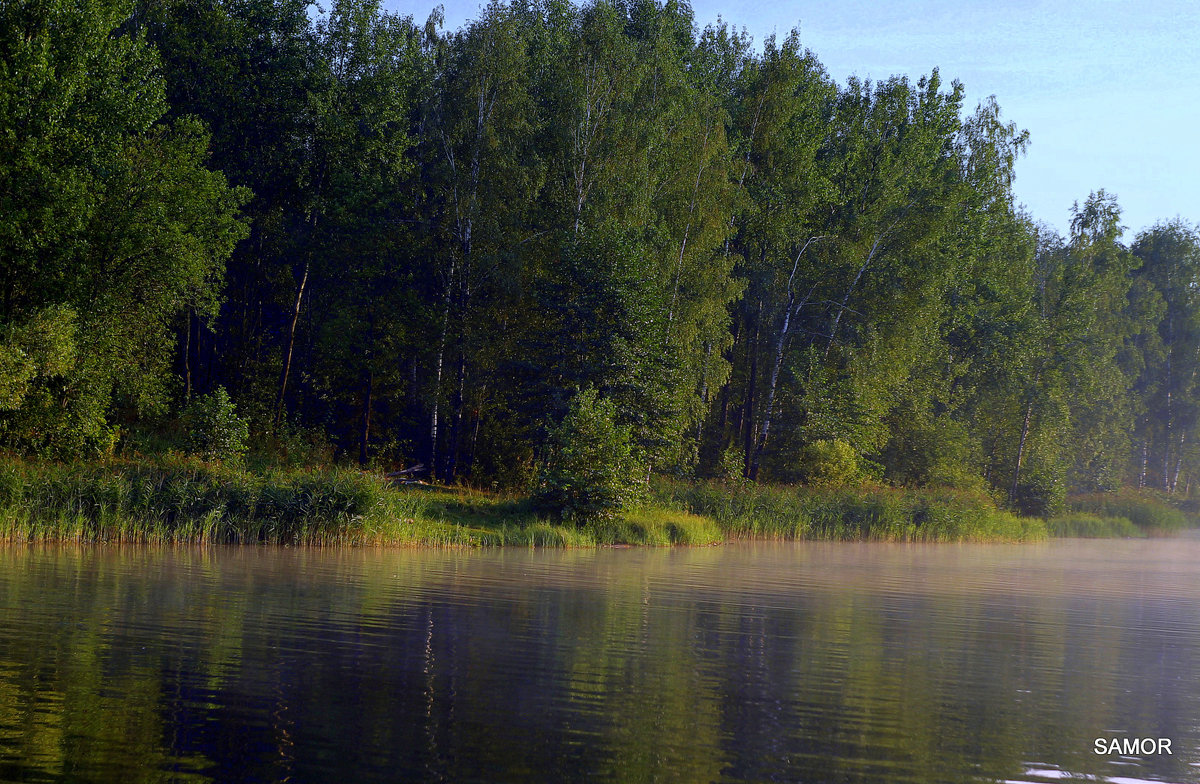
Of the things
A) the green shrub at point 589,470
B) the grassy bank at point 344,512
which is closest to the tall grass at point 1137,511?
the grassy bank at point 344,512

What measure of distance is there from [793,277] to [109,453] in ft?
117

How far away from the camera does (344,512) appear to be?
3019cm

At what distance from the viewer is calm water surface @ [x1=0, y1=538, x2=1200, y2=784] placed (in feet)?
30.1

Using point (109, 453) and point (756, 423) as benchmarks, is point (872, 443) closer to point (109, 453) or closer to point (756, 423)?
point (756, 423)

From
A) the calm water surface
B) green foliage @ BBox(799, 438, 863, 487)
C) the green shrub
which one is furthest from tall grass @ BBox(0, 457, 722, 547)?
green foliage @ BBox(799, 438, 863, 487)

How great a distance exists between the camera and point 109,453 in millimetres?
34781

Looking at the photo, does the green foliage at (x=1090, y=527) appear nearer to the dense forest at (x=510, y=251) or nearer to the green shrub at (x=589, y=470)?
the dense forest at (x=510, y=251)

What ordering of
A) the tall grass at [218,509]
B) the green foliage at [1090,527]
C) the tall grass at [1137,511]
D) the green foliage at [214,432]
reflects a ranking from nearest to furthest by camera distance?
the tall grass at [218,509] < the green foliage at [214,432] < the green foliage at [1090,527] < the tall grass at [1137,511]

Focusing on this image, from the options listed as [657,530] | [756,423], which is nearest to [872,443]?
[756,423]

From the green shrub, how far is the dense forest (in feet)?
1.04

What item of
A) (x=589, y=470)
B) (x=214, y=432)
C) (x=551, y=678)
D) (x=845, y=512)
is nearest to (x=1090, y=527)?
(x=845, y=512)

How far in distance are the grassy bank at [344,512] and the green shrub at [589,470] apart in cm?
72

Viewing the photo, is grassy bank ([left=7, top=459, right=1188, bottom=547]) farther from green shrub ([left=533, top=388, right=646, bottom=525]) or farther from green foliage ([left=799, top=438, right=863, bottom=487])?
green foliage ([left=799, top=438, right=863, bottom=487])

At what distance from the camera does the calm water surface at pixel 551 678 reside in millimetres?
9180
